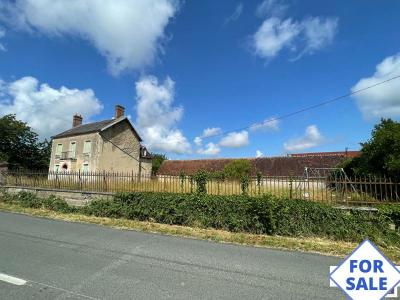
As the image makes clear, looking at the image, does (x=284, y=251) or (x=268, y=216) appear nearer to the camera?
(x=284, y=251)

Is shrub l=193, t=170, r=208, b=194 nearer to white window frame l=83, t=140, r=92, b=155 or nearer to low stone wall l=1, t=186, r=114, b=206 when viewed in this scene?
low stone wall l=1, t=186, r=114, b=206

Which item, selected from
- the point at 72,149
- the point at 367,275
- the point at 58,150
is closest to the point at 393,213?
the point at 367,275

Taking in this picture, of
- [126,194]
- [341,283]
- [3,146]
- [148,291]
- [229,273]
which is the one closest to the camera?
[341,283]

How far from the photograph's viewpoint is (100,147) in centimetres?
3122

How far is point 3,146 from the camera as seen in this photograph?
43.5m

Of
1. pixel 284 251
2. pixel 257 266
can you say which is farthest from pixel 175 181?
pixel 257 266

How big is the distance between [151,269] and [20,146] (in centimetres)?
4744

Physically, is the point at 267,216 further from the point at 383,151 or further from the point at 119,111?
the point at 119,111

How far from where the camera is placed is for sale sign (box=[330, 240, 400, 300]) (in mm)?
2641

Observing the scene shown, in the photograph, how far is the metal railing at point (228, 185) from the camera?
9.75m

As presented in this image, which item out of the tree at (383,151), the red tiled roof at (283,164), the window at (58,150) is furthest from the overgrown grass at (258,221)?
the window at (58,150)

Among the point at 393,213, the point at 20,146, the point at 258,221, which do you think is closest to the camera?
the point at 393,213

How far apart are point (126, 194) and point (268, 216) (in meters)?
5.85

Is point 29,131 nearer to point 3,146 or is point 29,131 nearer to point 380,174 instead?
point 3,146
